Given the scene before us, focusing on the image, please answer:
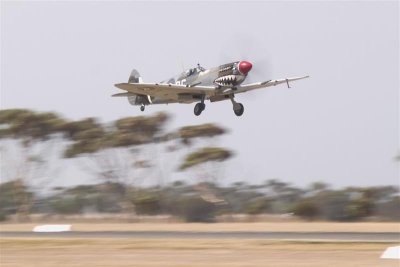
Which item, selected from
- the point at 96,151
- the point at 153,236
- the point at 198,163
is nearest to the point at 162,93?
the point at 153,236

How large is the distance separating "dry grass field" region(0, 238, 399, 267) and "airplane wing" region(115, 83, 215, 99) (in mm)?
7243

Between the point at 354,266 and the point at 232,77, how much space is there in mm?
10182

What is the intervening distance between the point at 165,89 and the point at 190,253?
897 centimetres

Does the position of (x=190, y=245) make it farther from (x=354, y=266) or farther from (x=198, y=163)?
(x=198, y=163)

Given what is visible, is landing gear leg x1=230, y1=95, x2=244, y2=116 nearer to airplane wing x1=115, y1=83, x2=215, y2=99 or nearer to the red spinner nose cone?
airplane wing x1=115, y1=83, x2=215, y2=99

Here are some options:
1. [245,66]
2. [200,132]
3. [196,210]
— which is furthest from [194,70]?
[200,132]

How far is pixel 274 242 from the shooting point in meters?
41.3

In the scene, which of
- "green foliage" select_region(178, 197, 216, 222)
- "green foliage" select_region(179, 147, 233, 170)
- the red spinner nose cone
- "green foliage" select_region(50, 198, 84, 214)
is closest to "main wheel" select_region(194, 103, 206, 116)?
the red spinner nose cone

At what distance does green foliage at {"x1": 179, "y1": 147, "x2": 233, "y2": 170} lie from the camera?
87.1 metres

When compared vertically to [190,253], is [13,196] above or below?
above

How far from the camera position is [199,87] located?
3198cm

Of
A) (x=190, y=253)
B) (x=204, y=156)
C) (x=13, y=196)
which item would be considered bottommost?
(x=190, y=253)

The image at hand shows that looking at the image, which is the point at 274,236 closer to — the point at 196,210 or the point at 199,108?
the point at 199,108

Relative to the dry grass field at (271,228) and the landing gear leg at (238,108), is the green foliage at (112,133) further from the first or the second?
the landing gear leg at (238,108)
